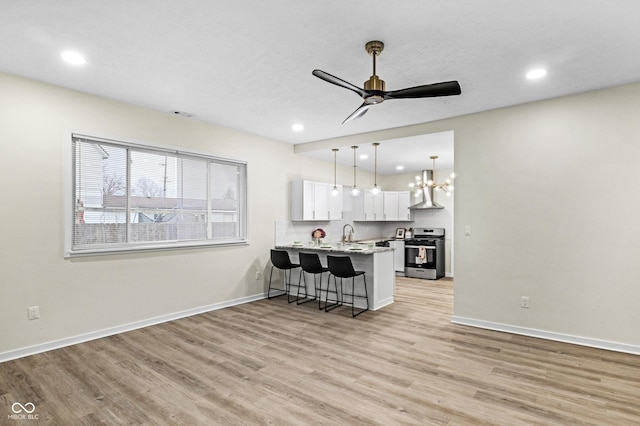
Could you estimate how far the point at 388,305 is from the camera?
5363 mm

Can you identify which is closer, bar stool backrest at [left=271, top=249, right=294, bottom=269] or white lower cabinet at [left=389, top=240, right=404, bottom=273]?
bar stool backrest at [left=271, top=249, right=294, bottom=269]

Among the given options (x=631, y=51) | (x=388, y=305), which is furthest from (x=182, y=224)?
(x=631, y=51)

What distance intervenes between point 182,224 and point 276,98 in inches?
87.0

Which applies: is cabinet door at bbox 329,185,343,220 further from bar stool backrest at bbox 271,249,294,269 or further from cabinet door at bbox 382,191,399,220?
bar stool backrest at bbox 271,249,294,269

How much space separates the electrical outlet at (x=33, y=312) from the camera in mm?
3447

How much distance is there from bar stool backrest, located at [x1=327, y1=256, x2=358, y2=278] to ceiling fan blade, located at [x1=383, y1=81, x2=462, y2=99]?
98.1 inches

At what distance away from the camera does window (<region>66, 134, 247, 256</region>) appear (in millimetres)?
3895

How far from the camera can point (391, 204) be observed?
8.80m

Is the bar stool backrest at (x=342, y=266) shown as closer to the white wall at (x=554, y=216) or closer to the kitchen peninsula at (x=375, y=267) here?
the kitchen peninsula at (x=375, y=267)

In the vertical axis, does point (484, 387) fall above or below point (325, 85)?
below

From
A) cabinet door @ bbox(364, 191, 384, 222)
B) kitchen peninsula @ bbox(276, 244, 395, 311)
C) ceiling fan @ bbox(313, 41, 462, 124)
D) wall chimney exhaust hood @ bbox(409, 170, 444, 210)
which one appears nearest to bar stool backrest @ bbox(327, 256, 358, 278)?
kitchen peninsula @ bbox(276, 244, 395, 311)

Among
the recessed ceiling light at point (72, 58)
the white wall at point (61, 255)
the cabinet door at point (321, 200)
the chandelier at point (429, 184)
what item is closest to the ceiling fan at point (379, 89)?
the recessed ceiling light at point (72, 58)

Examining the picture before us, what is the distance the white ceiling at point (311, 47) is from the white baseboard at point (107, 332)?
106 inches

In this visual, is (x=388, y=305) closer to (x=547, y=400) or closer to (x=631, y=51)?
(x=547, y=400)
